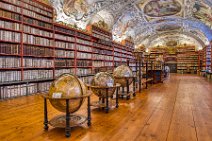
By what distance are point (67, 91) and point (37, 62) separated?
5027 mm

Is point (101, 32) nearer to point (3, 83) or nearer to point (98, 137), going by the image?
point (3, 83)

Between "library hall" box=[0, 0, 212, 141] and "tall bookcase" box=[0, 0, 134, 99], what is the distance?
0.04m

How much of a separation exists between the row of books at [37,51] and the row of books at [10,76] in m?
0.89

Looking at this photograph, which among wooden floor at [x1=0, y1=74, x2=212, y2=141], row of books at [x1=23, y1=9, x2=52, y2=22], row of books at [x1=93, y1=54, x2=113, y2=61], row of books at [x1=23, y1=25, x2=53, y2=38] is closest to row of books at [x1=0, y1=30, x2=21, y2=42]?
row of books at [x1=23, y1=25, x2=53, y2=38]

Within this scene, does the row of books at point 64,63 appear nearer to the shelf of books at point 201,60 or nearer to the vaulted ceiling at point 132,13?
the vaulted ceiling at point 132,13

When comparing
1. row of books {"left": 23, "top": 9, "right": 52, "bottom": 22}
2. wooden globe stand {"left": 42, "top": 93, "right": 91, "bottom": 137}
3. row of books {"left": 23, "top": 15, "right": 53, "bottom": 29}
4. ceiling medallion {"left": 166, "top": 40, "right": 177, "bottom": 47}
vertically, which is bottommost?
wooden globe stand {"left": 42, "top": 93, "right": 91, "bottom": 137}

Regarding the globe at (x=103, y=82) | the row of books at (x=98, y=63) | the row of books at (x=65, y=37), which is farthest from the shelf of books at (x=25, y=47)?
the row of books at (x=98, y=63)

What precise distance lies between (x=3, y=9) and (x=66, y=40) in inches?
139

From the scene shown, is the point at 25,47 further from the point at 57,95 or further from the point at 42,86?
the point at 57,95

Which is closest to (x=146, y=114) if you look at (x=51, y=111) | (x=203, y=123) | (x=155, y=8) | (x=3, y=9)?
(x=203, y=123)

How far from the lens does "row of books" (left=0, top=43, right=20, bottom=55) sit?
654 cm

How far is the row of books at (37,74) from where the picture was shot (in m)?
7.49

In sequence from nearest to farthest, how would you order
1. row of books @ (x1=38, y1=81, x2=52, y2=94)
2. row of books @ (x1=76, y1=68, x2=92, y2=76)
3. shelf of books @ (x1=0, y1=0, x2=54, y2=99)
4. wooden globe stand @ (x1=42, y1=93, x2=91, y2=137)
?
wooden globe stand @ (x1=42, y1=93, x2=91, y2=137), shelf of books @ (x1=0, y1=0, x2=54, y2=99), row of books @ (x1=38, y1=81, x2=52, y2=94), row of books @ (x1=76, y1=68, x2=92, y2=76)

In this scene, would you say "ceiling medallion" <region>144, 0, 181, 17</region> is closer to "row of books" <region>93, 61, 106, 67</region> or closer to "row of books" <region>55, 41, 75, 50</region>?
"row of books" <region>93, 61, 106, 67</region>
